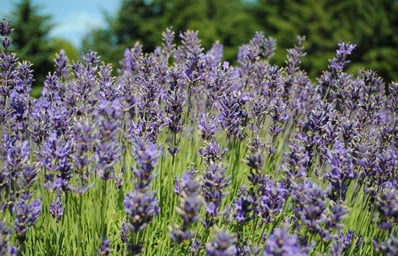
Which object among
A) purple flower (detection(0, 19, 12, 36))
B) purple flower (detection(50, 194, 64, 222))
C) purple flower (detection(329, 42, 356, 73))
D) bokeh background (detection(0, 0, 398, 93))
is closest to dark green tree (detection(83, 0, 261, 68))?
bokeh background (detection(0, 0, 398, 93))

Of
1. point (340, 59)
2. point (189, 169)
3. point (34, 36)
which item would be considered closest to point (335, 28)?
point (34, 36)

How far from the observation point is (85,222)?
3.14 metres

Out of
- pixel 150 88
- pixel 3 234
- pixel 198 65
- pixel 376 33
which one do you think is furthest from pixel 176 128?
pixel 376 33

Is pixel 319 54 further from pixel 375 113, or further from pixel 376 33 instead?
pixel 375 113

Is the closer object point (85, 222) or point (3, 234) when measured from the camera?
point (3, 234)

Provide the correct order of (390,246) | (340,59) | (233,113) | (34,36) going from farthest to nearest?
(34,36) → (340,59) → (233,113) → (390,246)

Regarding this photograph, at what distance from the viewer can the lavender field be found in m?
2.42

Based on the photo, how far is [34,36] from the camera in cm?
2070

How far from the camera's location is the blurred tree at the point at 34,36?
20281 mm

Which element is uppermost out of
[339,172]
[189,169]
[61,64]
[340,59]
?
[340,59]

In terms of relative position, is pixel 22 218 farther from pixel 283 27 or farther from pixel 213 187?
pixel 283 27

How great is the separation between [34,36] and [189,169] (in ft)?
64.0

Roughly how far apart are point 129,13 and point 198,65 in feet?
64.2

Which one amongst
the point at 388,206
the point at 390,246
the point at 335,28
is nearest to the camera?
the point at 390,246
